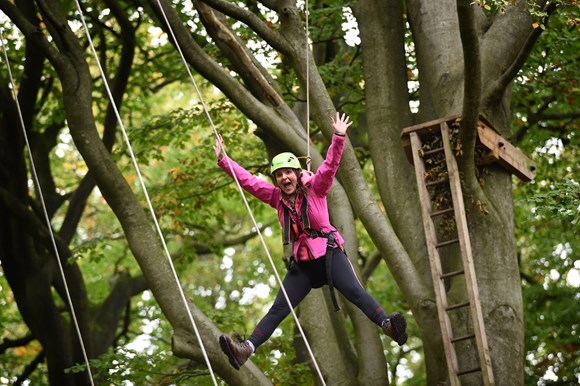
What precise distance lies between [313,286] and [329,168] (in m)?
0.98

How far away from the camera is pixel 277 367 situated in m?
11.7

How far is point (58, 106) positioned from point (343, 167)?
664 cm

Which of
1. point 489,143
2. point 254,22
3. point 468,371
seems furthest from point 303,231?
point 254,22

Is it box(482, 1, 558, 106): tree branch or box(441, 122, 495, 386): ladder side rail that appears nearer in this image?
box(482, 1, 558, 106): tree branch

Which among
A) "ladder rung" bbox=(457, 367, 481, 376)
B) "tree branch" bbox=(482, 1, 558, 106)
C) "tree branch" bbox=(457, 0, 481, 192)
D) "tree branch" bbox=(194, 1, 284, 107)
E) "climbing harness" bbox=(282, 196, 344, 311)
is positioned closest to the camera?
"tree branch" bbox=(457, 0, 481, 192)

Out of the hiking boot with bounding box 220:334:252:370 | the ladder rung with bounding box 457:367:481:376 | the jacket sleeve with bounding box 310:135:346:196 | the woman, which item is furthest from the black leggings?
the ladder rung with bounding box 457:367:481:376

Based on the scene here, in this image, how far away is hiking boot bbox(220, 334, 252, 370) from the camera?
696cm

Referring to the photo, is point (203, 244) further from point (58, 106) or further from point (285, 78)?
point (285, 78)

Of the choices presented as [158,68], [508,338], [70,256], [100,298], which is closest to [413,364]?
[100,298]

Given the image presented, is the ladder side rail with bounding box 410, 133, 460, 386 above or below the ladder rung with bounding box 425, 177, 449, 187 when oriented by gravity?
below

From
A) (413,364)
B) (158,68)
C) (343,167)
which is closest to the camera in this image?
(343,167)

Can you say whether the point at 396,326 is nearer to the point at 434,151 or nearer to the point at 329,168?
the point at 329,168

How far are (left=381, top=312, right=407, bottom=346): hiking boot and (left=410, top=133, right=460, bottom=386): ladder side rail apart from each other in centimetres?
93

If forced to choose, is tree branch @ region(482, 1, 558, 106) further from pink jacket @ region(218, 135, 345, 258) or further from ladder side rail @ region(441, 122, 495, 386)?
pink jacket @ region(218, 135, 345, 258)
